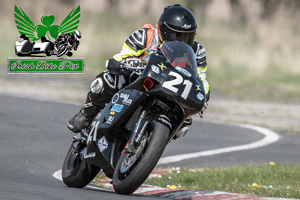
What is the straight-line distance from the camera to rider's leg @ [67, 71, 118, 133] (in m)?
7.27

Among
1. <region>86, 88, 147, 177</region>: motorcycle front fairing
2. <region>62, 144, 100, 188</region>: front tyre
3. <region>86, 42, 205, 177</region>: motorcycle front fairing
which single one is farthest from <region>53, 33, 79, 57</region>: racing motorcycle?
<region>86, 42, 205, 177</region>: motorcycle front fairing

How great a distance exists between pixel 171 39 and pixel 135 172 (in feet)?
5.01

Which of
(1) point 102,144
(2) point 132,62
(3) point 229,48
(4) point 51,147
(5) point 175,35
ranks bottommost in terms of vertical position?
(3) point 229,48

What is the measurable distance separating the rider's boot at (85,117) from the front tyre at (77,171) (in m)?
0.25

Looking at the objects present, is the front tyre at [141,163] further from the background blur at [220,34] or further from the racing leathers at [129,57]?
the background blur at [220,34]

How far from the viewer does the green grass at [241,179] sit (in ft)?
27.4

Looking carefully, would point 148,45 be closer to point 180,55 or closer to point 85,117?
point 180,55

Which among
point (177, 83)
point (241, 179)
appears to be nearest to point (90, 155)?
point (177, 83)

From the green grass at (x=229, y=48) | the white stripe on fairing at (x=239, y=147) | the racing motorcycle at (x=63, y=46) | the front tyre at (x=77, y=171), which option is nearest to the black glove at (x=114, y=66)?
the front tyre at (x=77, y=171)

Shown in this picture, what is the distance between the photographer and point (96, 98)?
7422mm

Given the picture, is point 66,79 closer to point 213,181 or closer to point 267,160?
point 267,160

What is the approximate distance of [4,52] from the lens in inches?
1069

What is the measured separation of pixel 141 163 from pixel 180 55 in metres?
1.08

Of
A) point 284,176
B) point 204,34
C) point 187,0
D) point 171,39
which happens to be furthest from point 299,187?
point 187,0
